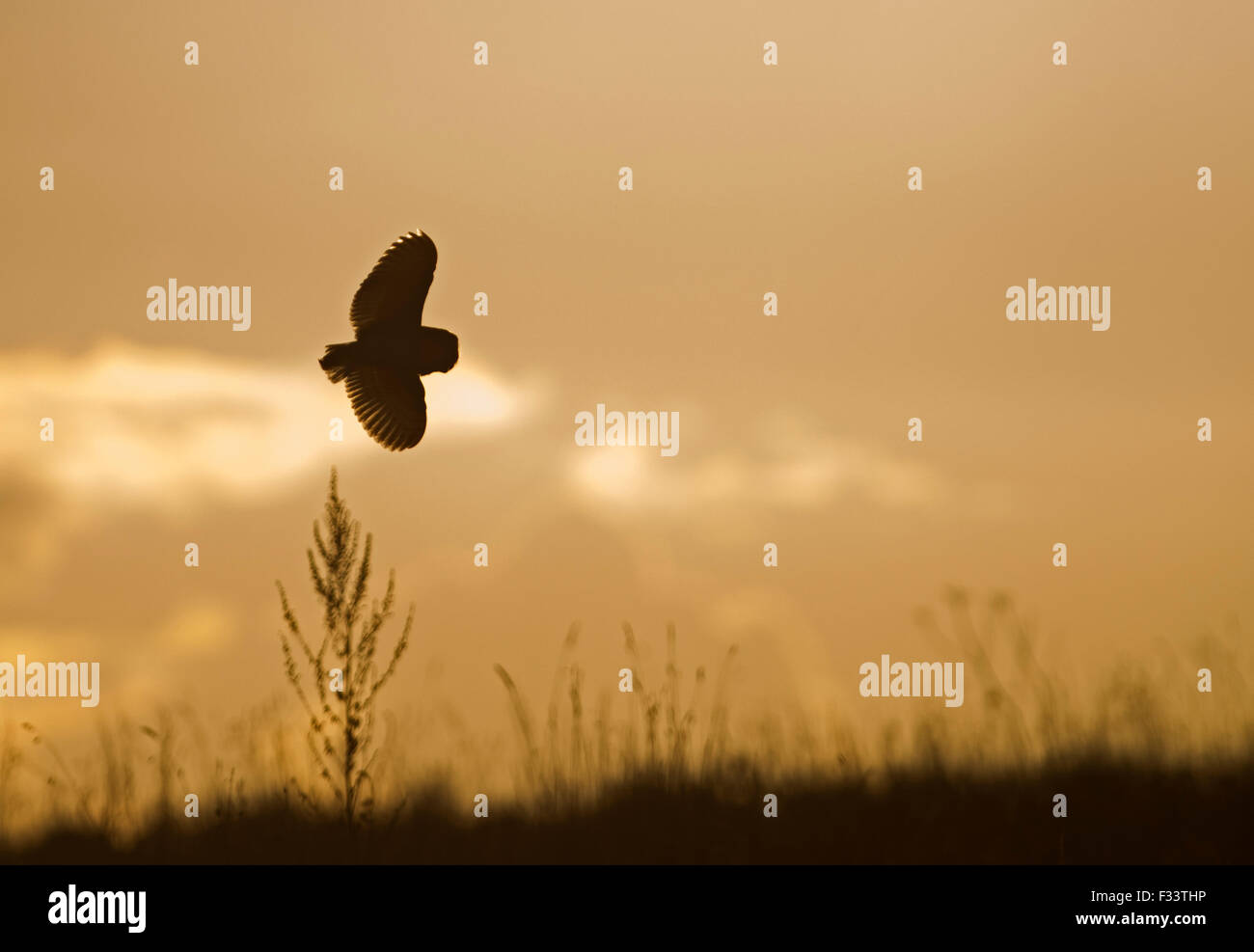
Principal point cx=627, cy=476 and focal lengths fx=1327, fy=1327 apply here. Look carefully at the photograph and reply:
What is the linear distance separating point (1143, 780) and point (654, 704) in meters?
1.97

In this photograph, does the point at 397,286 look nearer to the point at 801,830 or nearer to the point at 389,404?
the point at 389,404

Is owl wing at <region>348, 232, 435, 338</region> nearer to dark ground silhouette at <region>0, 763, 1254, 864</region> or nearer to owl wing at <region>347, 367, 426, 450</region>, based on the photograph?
owl wing at <region>347, 367, 426, 450</region>

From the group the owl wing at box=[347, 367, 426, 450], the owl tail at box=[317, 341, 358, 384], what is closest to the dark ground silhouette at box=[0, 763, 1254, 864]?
the owl wing at box=[347, 367, 426, 450]

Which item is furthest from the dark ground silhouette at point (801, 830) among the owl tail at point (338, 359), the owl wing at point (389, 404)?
the owl tail at point (338, 359)

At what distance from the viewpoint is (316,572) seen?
5129 millimetres

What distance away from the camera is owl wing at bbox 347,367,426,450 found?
6062 millimetres

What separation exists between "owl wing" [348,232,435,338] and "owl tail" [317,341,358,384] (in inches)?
3.2

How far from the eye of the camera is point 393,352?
607 cm

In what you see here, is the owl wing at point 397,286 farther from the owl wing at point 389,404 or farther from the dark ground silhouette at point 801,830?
the dark ground silhouette at point 801,830

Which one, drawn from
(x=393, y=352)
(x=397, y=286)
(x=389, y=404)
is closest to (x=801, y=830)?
(x=389, y=404)

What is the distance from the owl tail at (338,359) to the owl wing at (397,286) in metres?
0.08
